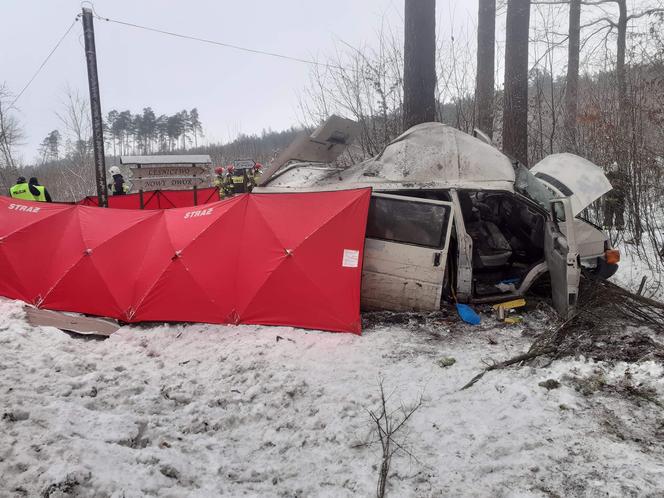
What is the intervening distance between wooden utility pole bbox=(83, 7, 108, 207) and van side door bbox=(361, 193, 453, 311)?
6966 millimetres

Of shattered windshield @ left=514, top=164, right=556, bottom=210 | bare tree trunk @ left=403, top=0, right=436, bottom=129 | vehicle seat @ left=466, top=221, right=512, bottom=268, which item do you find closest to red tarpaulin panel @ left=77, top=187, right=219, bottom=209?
bare tree trunk @ left=403, top=0, right=436, bottom=129

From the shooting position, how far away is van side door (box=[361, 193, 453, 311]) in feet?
16.4

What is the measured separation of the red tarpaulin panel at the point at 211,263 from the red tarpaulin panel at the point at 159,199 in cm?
484

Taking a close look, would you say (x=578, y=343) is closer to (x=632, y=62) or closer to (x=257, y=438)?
(x=257, y=438)

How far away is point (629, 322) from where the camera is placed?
455cm

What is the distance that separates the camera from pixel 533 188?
550 centimetres

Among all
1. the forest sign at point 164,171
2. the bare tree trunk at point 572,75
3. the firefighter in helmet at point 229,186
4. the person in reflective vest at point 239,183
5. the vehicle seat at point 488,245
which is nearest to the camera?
the vehicle seat at point 488,245

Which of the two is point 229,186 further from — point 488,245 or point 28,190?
point 488,245

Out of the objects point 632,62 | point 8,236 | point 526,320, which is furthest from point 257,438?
point 632,62

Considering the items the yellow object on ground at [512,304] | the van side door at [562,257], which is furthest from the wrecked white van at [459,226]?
the yellow object on ground at [512,304]

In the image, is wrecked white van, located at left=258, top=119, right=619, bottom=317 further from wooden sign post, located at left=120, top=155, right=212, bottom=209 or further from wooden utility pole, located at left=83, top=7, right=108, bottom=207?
wooden sign post, located at left=120, top=155, right=212, bottom=209

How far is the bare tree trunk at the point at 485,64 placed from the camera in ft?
30.7

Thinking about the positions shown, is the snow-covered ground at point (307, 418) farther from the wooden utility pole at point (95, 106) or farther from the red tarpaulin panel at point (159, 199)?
the red tarpaulin panel at point (159, 199)

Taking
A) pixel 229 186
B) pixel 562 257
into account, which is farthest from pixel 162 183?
pixel 562 257
